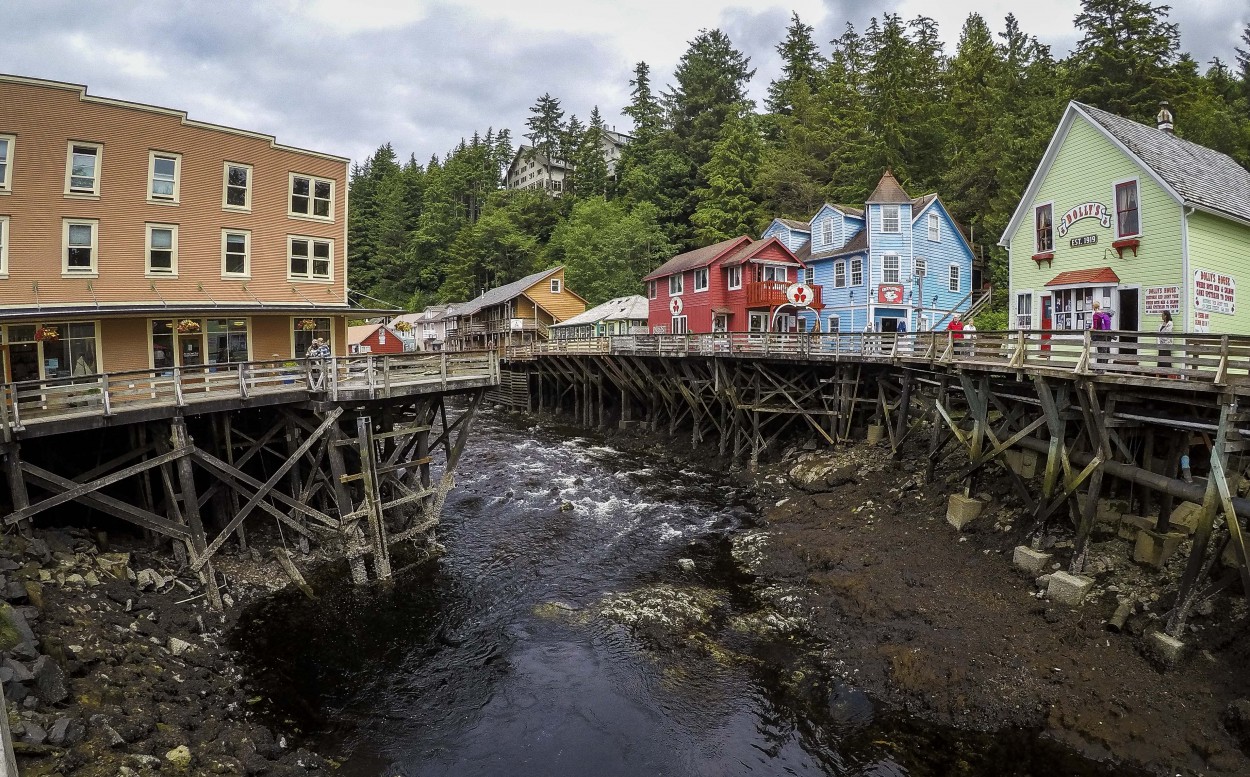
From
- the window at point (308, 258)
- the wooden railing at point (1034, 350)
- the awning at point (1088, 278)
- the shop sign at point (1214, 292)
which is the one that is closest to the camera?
the wooden railing at point (1034, 350)

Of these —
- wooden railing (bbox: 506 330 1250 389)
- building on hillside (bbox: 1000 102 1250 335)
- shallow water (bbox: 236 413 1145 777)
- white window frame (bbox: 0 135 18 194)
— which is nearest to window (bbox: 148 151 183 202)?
white window frame (bbox: 0 135 18 194)

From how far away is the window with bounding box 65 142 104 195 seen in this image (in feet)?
50.1

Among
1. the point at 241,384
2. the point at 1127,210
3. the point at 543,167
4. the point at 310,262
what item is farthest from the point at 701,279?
the point at 543,167

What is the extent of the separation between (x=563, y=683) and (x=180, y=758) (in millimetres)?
5277

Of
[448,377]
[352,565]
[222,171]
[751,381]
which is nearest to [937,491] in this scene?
[751,381]

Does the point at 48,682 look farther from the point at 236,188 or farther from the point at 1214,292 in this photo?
the point at 1214,292

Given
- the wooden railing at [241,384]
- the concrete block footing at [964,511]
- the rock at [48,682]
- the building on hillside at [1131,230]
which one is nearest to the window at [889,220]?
the building on hillside at [1131,230]

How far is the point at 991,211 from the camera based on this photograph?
37.2 m

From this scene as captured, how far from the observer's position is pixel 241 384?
13.2 metres

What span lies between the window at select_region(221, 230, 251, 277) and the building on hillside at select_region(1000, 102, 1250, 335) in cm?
2377

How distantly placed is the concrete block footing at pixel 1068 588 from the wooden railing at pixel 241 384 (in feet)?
41.4

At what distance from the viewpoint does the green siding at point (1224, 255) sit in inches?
655

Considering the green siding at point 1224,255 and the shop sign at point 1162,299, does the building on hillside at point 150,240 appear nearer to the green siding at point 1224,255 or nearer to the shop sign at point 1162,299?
the shop sign at point 1162,299

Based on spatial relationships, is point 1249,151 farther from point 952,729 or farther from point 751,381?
point 952,729
